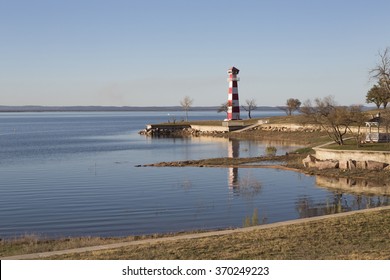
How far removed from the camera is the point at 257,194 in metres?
30.4

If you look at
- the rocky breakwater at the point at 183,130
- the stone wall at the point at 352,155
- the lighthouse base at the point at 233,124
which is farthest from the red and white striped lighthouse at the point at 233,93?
the stone wall at the point at 352,155

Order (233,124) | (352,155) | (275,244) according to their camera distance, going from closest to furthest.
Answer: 1. (275,244)
2. (352,155)
3. (233,124)

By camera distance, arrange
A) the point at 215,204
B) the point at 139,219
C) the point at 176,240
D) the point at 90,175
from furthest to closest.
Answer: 1. the point at 90,175
2. the point at 215,204
3. the point at 139,219
4. the point at 176,240

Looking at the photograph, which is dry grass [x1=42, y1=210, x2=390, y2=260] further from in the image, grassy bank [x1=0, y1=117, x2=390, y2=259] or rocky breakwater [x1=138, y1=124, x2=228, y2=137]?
rocky breakwater [x1=138, y1=124, x2=228, y2=137]

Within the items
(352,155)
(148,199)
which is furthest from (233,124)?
(148,199)

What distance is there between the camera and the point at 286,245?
1425 cm

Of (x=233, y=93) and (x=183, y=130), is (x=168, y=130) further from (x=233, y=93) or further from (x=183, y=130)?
(x=233, y=93)

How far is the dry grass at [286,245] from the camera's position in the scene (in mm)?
13062

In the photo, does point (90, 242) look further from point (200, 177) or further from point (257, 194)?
point (200, 177)

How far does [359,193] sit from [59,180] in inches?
814

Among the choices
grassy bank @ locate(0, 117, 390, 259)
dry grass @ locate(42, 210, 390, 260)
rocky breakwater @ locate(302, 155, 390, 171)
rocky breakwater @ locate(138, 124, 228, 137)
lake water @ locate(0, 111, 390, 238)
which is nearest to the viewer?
dry grass @ locate(42, 210, 390, 260)

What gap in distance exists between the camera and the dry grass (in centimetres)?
1306

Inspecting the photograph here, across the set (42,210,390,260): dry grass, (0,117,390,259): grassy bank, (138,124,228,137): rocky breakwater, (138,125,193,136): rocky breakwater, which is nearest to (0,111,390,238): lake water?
(0,117,390,259): grassy bank
